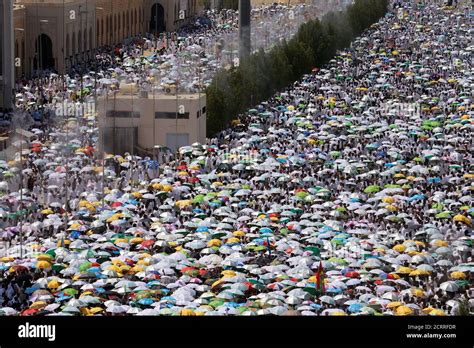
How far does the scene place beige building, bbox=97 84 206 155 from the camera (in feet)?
166

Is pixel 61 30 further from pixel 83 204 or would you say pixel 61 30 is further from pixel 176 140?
pixel 83 204

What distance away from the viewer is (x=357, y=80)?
7356 cm

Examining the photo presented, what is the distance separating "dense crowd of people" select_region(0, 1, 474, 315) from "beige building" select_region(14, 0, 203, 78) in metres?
10.4

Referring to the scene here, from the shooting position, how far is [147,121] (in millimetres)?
51688

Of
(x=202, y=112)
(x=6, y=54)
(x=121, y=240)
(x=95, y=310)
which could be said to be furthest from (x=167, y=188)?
(x=6, y=54)

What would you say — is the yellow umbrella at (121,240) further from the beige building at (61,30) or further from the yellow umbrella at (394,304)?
the beige building at (61,30)

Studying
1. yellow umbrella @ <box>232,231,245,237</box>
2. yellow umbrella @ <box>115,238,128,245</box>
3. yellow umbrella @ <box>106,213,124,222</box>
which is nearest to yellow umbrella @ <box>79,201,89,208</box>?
yellow umbrella @ <box>106,213,124,222</box>

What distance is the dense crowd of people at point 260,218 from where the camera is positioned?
2769cm

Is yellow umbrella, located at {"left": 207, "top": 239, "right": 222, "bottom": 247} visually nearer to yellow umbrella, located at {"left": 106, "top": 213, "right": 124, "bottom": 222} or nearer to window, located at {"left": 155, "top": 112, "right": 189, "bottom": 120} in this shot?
yellow umbrella, located at {"left": 106, "top": 213, "right": 124, "bottom": 222}

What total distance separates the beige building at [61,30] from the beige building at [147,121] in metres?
19.6

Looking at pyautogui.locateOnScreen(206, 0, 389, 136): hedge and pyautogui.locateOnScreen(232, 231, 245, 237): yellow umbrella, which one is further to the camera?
pyautogui.locateOnScreen(206, 0, 389, 136): hedge

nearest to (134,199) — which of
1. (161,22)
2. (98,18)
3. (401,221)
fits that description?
(401,221)

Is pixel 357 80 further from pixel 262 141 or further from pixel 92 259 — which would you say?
pixel 92 259

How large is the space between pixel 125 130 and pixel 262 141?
215 inches
